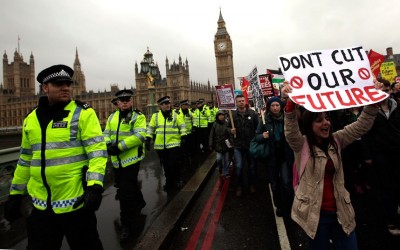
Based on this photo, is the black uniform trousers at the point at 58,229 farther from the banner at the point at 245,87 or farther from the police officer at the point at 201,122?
the police officer at the point at 201,122

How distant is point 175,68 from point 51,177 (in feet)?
256

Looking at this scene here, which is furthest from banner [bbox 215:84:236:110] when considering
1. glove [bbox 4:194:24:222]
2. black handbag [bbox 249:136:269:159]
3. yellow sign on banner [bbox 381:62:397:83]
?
yellow sign on banner [bbox 381:62:397:83]

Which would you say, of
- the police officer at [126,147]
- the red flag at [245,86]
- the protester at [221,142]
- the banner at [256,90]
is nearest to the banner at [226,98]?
the protester at [221,142]

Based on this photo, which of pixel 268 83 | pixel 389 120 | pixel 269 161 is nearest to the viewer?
pixel 389 120

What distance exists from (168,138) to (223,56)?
3369 inches

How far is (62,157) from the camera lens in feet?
7.89

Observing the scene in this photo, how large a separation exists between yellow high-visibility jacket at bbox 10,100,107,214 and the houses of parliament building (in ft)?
192

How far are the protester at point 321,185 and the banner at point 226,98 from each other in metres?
3.96

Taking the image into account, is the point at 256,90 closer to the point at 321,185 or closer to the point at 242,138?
the point at 242,138

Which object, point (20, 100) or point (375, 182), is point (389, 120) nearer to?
point (375, 182)

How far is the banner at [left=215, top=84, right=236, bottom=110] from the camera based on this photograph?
21.3 feet

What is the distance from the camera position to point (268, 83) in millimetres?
6875

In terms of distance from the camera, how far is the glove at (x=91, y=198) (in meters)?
2.26

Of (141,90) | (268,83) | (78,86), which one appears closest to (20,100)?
(78,86)
